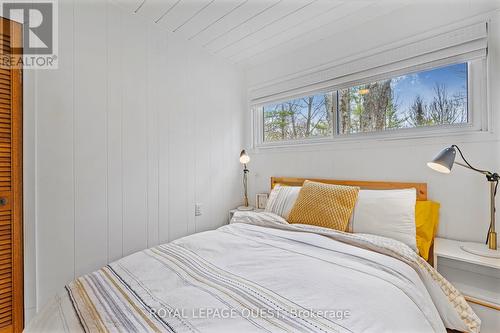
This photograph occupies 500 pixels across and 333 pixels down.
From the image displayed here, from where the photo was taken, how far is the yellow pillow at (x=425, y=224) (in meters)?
1.59

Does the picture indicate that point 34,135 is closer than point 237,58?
Yes

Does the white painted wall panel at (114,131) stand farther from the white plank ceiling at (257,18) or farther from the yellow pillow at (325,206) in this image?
Answer: the yellow pillow at (325,206)

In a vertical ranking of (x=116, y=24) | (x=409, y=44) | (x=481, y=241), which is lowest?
(x=481, y=241)

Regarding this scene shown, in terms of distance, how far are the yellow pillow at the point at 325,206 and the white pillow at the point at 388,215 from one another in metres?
0.07

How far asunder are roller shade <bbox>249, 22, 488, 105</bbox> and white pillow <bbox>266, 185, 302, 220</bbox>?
1.04 metres

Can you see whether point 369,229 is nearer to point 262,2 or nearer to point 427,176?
point 427,176

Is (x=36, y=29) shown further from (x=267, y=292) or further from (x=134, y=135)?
(x=267, y=292)

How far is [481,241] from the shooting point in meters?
1.56

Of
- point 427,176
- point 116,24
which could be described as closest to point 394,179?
point 427,176

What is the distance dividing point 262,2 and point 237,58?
3.19 feet

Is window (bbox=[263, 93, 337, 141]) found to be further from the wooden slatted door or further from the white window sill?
the wooden slatted door

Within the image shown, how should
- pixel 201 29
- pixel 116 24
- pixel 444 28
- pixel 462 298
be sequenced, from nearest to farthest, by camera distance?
pixel 462 298
pixel 444 28
pixel 116 24
pixel 201 29

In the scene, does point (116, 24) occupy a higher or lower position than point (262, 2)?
lower

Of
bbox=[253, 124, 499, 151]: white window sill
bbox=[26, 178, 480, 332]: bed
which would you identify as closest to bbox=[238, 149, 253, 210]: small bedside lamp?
bbox=[253, 124, 499, 151]: white window sill
